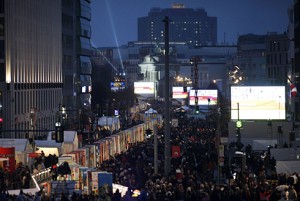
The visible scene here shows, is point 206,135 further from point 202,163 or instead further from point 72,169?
point 72,169

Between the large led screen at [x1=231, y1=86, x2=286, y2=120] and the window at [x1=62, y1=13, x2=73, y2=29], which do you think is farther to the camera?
the window at [x1=62, y1=13, x2=73, y2=29]

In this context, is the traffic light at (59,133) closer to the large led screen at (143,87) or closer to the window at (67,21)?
A: the window at (67,21)

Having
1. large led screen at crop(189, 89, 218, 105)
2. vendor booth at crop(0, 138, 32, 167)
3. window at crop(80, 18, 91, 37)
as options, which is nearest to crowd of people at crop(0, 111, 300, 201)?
vendor booth at crop(0, 138, 32, 167)

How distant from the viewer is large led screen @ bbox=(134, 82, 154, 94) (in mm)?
189500

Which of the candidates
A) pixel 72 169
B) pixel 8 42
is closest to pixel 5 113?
A: pixel 8 42

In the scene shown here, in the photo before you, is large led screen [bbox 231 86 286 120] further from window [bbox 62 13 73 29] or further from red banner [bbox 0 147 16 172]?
window [bbox 62 13 73 29]

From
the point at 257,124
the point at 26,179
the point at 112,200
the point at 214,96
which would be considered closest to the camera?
the point at 112,200

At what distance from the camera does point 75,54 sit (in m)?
111

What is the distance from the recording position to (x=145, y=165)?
42688mm

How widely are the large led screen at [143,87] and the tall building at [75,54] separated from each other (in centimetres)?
6645

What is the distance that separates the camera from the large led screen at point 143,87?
622 feet

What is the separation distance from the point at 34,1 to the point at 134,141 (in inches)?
919

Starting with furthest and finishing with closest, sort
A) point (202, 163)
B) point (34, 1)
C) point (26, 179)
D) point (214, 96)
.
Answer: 1. point (214, 96)
2. point (34, 1)
3. point (202, 163)
4. point (26, 179)

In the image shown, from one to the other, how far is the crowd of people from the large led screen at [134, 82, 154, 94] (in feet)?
439
